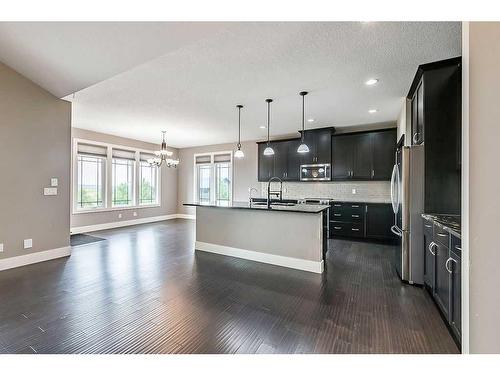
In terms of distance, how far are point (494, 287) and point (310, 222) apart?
94.2 inches

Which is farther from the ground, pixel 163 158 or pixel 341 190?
pixel 163 158

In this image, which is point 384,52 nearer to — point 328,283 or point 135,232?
point 328,283

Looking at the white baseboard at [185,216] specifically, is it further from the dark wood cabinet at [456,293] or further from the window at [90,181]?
the dark wood cabinet at [456,293]

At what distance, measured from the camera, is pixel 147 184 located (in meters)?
7.96

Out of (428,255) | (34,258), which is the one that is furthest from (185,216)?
(428,255)

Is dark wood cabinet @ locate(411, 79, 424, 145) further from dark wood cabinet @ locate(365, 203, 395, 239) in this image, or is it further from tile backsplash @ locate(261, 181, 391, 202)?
tile backsplash @ locate(261, 181, 391, 202)

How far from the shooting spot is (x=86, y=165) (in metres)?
6.25

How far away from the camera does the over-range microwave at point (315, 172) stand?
5.90 m

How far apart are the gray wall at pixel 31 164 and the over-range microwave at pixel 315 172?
5152 mm

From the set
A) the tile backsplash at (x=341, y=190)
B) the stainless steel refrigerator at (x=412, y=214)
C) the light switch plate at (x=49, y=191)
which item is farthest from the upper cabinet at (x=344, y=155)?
the light switch plate at (x=49, y=191)

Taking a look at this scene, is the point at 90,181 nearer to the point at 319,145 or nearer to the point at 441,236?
the point at 319,145

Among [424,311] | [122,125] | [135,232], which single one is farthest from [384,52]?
[135,232]

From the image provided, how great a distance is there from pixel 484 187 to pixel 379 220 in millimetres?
4327

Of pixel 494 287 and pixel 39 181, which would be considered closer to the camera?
pixel 494 287
